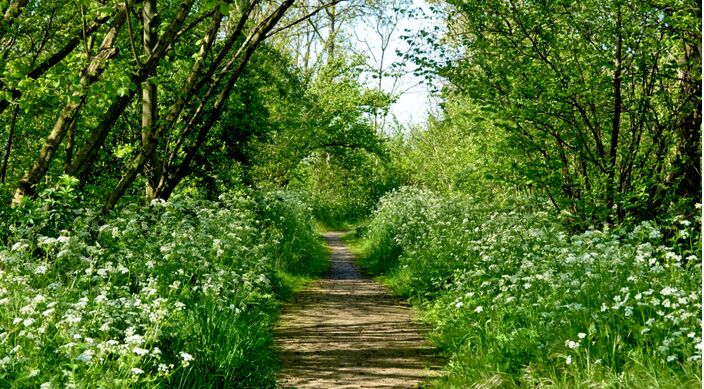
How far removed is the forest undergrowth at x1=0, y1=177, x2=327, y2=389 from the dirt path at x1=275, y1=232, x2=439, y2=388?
338 millimetres

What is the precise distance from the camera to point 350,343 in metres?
8.09

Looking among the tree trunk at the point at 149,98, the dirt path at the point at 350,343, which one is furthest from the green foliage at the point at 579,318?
the tree trunk at the point at 149,98

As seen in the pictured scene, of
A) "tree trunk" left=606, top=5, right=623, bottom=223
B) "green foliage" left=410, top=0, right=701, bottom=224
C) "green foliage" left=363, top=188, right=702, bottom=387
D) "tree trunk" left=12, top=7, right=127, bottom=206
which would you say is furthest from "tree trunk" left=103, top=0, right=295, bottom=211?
"tree trunk" left=606, top=5, right=623, bottom=223

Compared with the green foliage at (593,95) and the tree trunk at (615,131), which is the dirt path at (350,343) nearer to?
the green foliage at (593,95)

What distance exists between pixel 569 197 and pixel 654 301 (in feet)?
18.6

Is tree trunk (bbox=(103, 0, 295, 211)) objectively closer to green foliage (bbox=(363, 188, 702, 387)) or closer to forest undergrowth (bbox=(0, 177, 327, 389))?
forest undergrowth (bbox=(0, 177, 327, 389))

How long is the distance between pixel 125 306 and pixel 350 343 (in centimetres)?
373

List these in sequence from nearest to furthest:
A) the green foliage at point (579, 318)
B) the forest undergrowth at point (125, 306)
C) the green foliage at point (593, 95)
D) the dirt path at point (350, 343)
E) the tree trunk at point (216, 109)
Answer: the forest undergrowth at point (125, 306)
the green foliage at point (579, 318)
the dirt path at point (350, 343)
the tree trunk at point (216, 109)
the green foliage at point (593, 95)

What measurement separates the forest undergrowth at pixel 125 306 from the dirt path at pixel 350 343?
34 cm

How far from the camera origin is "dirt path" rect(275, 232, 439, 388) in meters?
6.68

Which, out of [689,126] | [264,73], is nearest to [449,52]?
[689,126]

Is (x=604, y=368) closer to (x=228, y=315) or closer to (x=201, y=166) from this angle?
(x=228, y=315)

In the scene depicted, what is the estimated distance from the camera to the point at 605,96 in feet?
32.6

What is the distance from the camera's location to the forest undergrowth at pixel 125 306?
4.18 metres
